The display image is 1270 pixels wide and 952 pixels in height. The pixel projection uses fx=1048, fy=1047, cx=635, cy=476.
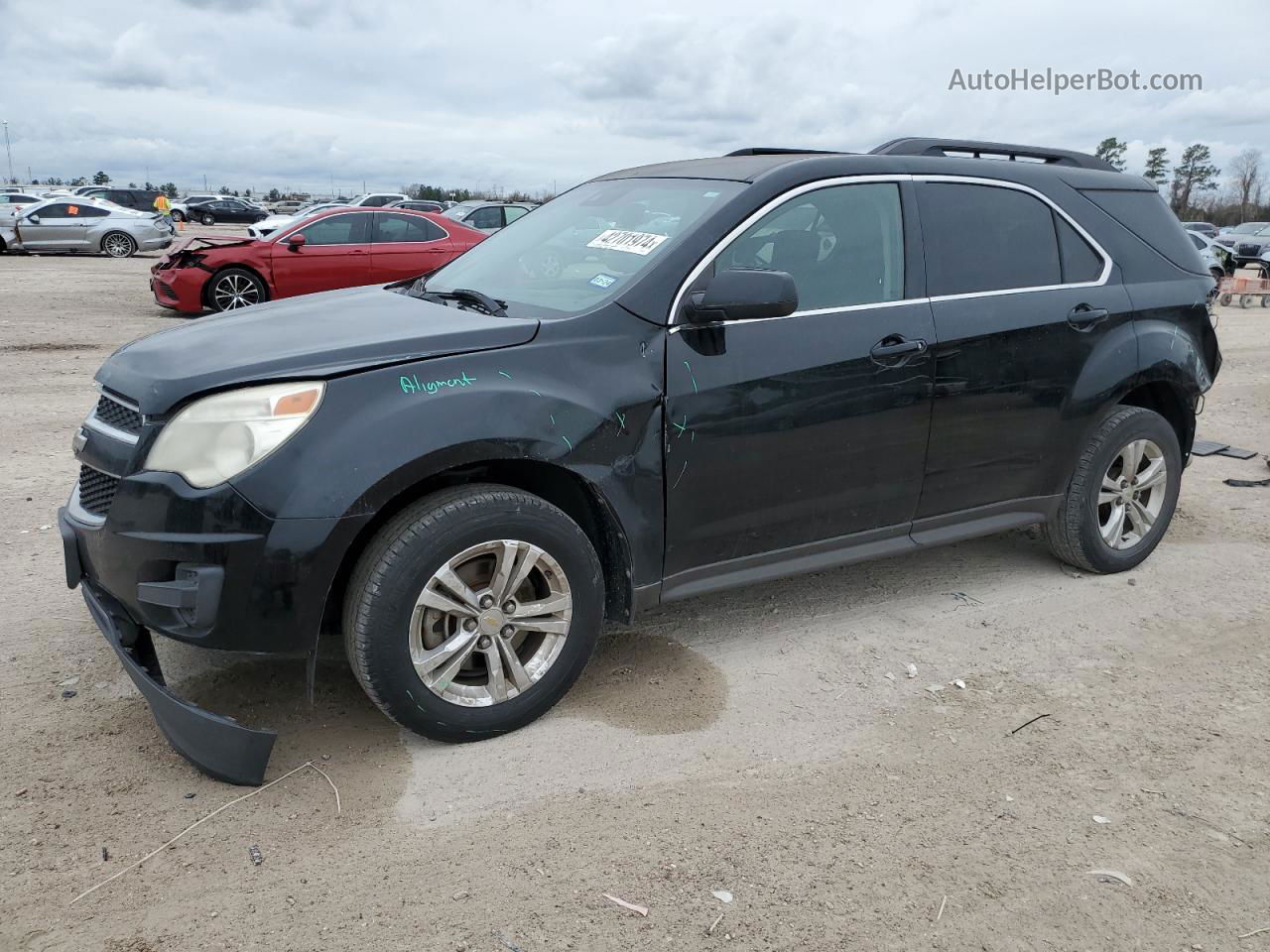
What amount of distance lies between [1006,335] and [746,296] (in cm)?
142

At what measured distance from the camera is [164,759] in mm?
3262

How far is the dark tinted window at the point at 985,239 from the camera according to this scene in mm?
4176

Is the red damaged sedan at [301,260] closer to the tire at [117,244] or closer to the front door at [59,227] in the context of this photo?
the tire at [117,244]

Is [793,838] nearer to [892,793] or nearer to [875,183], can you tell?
[892,793]

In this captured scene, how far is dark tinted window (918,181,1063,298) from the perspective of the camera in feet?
13.7

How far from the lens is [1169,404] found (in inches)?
199

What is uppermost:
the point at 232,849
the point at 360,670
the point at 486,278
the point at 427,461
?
the point at 486,278

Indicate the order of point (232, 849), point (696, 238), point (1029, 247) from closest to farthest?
point (232, 849) < point (696, 238) < point (1029, 247)

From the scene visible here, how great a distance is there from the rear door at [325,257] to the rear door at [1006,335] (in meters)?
10.3

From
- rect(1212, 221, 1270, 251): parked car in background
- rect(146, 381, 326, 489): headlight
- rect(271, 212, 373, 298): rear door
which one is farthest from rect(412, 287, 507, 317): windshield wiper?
rect(1212, 221, 1270, 251): parked car in background

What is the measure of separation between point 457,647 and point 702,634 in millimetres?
1343

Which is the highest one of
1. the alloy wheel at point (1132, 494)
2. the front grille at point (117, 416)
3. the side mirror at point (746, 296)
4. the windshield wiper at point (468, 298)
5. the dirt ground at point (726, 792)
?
the side mirror at point (746, 296)

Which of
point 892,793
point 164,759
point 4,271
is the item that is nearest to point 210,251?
point 4,271

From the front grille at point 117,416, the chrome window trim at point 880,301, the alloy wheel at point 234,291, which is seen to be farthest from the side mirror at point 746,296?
the alloy wheel at point 234,291
